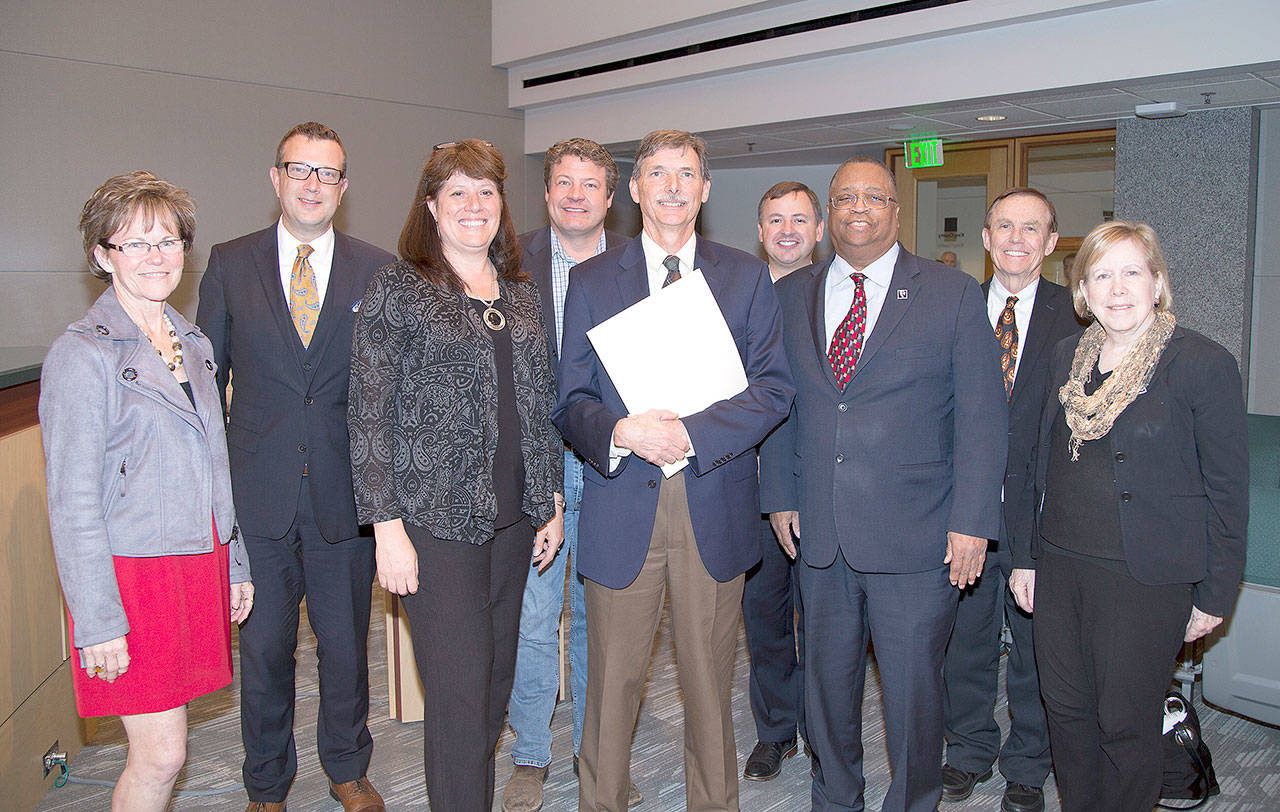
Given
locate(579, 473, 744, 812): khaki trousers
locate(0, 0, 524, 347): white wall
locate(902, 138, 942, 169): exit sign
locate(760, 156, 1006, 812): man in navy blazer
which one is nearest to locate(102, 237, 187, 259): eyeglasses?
locate(579, 473, 744, 812): khaki trousers

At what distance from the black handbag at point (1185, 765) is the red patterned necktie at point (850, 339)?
1480mm

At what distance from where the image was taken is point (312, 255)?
102 inches

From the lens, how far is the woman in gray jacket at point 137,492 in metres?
1.83

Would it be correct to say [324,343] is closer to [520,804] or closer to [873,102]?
[520,804]

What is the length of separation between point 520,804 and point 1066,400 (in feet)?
6.47

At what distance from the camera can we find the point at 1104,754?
2242 mm

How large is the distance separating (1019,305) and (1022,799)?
1.53 metres

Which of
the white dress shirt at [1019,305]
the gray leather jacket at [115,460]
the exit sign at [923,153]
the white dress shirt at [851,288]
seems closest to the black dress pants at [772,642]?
the white dress shirt at [851,288]

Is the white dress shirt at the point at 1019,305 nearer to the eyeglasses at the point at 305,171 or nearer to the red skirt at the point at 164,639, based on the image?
the eyeglasses at the point at 305,171

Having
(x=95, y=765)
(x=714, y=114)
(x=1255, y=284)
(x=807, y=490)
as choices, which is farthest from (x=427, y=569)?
(x=1255, y=284)

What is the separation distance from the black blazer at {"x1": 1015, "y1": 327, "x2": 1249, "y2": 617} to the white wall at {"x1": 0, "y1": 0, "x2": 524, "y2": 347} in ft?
22.4

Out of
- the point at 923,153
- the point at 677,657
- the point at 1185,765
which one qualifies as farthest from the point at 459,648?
the point at 923,153

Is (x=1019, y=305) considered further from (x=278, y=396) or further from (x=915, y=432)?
(x=278, y=396)

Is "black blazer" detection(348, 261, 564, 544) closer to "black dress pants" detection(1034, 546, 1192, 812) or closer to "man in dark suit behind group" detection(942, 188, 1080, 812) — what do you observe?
"black dress pants" detection(1034, 546, 1192, 812)
